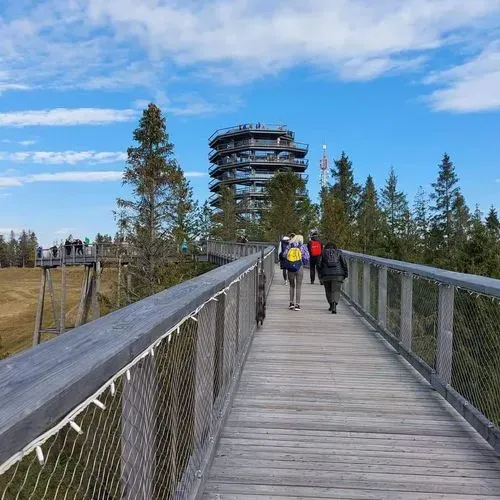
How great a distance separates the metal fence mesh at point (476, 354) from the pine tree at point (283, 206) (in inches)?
1470

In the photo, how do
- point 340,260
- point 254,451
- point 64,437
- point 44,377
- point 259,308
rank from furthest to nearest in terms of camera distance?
1. point 340,260
2. point 259,308
3. point 254,451
4. point 64,437
5. point 44,377

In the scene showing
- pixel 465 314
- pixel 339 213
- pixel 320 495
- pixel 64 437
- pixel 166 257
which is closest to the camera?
pixel 64 437

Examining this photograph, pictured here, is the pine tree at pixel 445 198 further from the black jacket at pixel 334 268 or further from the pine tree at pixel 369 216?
the black jacket at pixel 334 268

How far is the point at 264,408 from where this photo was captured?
5609mm

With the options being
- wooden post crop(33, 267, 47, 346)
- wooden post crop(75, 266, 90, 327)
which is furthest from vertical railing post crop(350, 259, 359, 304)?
wooden post crop(75, 266, 90, 327)

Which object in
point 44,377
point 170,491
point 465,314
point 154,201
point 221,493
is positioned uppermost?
point 154,201

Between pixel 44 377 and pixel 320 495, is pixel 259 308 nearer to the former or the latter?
pixel 320 495

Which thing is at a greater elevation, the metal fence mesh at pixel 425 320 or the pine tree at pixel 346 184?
the pine tree at pixel 346 184

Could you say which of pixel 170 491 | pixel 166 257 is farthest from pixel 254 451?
pixel 166 257

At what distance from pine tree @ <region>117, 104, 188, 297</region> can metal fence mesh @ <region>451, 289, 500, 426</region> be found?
31137 millimetres

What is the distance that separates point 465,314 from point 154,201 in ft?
111

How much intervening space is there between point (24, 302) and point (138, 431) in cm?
8454

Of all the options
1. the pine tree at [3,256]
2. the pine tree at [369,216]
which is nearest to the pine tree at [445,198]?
the pine tree at [369,216]

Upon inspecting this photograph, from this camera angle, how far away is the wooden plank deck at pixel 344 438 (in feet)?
12.7
